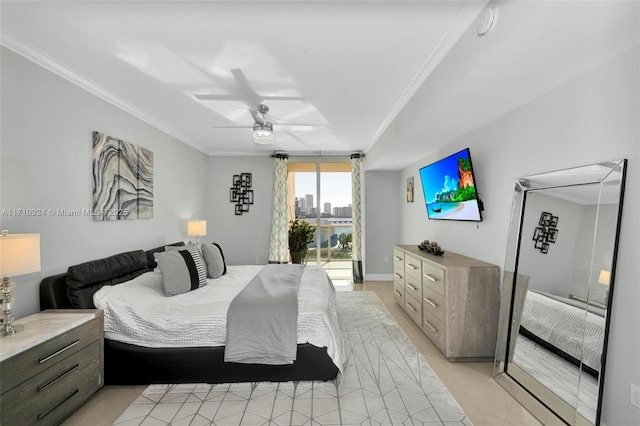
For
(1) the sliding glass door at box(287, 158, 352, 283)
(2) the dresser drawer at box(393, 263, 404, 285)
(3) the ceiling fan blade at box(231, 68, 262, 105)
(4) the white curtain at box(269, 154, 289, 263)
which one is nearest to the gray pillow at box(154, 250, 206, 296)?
(3) the ceiling fan blade at box(231, 68, 262, 105)

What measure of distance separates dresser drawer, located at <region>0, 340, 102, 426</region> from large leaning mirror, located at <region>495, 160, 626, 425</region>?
3108 mm

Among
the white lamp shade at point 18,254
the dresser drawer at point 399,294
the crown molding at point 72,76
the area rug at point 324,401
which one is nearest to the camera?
the white lamp shade at point 18,254

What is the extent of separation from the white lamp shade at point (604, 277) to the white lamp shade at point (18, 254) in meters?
3.41

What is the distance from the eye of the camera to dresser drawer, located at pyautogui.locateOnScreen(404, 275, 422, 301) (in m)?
3.53

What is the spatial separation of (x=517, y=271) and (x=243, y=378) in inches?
93.5

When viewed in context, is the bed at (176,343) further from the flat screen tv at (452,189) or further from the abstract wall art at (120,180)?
the flat screen tv at (452,189)

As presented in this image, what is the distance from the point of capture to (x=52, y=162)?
2.45 meters

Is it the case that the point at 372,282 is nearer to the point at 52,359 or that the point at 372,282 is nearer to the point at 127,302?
the point at 127,302

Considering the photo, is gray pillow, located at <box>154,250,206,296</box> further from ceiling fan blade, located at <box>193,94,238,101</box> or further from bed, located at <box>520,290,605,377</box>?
bed, located at <box>520,290,605,377</box>

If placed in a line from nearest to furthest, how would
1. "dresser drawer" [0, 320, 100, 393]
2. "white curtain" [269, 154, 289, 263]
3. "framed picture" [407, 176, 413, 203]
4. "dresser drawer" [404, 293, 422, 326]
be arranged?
"dresser drawer" [0, 320, 100, 393] → "dresser drawer" [404, 293, 422, 326] → "framed picture" [407, 176, 413, 203] → "white curtain" [269, 154, 289, 263]

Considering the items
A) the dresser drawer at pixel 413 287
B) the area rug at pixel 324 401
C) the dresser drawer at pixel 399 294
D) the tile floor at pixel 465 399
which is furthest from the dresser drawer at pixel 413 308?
the area rug at pixel 324 401

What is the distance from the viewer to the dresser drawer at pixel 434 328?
291 cm

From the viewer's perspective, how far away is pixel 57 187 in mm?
2494

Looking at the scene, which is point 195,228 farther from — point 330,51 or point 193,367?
point 330,51
